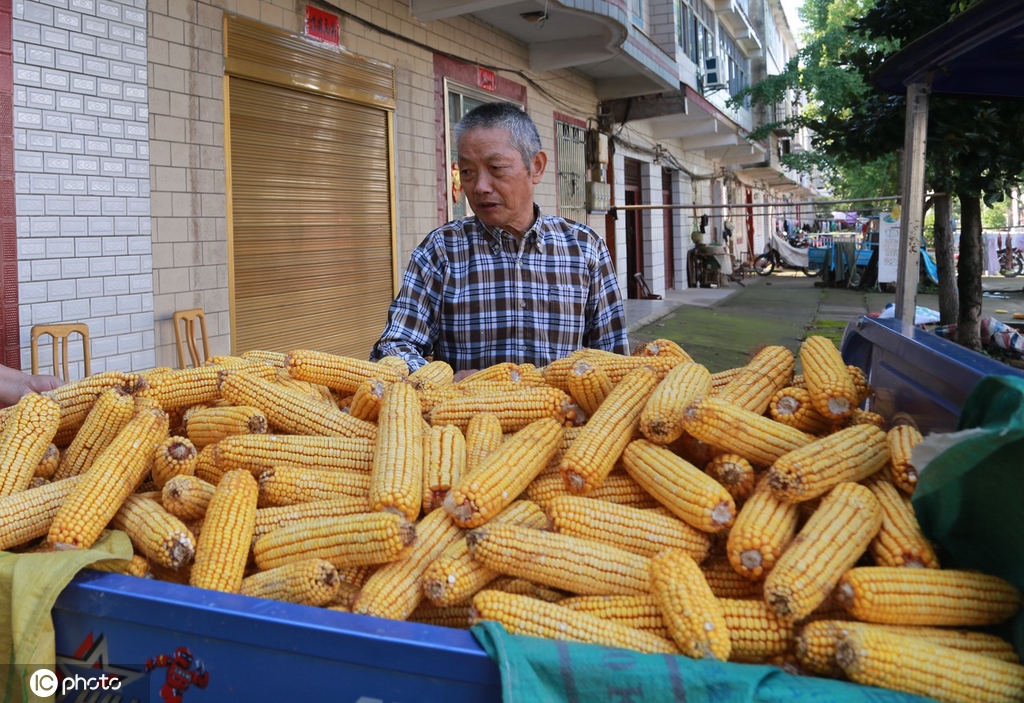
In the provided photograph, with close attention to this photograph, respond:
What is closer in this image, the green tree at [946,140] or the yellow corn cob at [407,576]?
the yellow corn cob at [407,576]

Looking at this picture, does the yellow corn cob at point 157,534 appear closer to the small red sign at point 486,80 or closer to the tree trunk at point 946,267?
the tree trunk at point 946,267

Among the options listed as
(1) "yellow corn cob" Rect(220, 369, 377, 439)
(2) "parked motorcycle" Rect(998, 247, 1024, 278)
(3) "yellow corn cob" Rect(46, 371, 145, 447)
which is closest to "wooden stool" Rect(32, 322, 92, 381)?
(3) "yellow corn cob" Rect(46, 371, 145, 447)

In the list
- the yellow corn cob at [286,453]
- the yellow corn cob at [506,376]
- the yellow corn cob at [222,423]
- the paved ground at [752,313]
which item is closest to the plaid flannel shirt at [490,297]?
the yellow corn cob at [506,376]

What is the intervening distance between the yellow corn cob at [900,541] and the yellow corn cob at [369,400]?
132 cm

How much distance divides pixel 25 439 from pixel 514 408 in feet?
4.26

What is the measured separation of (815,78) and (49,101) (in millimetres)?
16927

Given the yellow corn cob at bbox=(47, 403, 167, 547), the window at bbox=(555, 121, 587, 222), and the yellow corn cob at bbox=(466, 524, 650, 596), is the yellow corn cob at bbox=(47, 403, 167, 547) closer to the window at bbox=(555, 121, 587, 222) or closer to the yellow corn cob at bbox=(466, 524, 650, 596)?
the yellow corn cob at bbox=(466, 524, 650, 596)

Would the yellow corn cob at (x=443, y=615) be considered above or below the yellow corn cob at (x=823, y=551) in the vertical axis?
below

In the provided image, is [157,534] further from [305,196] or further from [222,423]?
[305,196]

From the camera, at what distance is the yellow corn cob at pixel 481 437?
1838mm

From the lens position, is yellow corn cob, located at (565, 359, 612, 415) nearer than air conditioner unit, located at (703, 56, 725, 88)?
Yes

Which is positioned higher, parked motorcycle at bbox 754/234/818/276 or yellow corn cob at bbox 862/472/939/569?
parked motorcycle at bbox 754/234/818/276

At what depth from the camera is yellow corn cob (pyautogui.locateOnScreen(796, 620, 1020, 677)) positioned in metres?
1.25

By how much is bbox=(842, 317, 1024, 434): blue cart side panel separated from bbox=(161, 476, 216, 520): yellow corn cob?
5.52 ft
